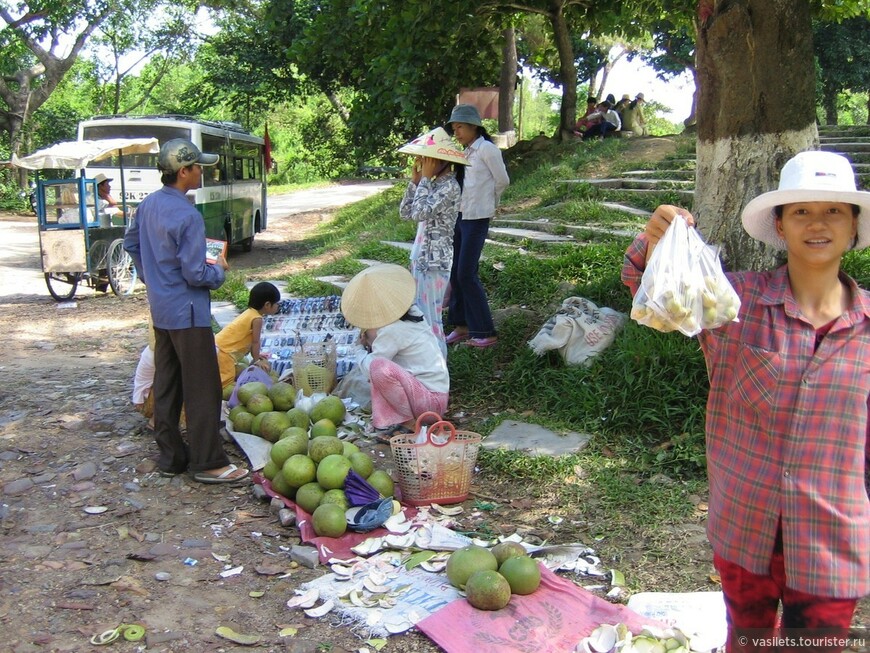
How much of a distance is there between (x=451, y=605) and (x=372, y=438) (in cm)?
213

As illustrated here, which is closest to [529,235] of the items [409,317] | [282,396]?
[409,317]

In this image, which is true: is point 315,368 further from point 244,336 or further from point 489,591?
point 489,591

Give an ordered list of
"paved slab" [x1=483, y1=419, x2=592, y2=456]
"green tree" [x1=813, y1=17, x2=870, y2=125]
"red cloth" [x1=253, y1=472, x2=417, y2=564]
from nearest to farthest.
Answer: "red cloth" [x1=253, y1=472, x2=417, y2=564] → "paved slab" [x1=483, y1=419, x2=592, y2=456] → "green tree" [x1=813, y1=17, x2=870, y2=125]

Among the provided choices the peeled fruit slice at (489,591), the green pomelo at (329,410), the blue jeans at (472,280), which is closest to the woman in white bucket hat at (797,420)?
the peeled fruit slice at (489,591)

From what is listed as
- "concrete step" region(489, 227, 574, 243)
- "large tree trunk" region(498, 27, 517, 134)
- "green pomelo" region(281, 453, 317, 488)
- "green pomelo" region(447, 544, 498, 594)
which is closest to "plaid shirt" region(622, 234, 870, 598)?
"green pomelo" region(447, 544, 498, 594)

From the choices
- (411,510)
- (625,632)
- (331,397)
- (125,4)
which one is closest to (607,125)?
(331,397)

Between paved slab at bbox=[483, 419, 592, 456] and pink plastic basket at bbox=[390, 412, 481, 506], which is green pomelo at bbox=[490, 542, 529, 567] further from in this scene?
paved slab at bbox=[483, 419, 592, 456]

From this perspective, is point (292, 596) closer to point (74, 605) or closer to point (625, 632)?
point (74, 605)

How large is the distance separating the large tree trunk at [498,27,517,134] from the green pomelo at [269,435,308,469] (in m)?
11.3

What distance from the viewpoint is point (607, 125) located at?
15.9m

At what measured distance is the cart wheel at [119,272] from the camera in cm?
1095

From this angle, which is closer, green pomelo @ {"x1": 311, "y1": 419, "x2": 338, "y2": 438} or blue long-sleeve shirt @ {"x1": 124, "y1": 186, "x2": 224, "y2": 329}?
blue long-sleeve shirt @ {"x1": 124, "y1": 186, "x2": 224, "y2": 329}

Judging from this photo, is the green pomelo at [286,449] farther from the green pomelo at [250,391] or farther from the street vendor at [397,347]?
the green pomelo at [250,391]

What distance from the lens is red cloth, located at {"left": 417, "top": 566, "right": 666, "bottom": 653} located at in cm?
310
